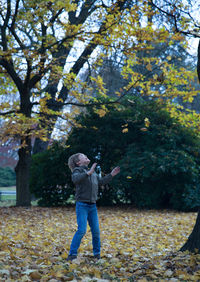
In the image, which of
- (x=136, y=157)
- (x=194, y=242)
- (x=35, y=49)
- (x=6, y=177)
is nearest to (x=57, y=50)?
(x=35, y=49)

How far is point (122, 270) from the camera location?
481 cm

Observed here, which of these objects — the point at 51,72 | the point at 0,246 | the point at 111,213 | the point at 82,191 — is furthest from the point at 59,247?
the point at 51,72

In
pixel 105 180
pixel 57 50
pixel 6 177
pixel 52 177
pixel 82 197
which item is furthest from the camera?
pixel 6 177

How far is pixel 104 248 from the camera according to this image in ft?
→ 20.9

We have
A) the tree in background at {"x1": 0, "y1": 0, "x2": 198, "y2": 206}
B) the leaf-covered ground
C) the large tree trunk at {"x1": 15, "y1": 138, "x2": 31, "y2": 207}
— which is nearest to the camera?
the leaf-covered ground

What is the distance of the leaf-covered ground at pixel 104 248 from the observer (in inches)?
172

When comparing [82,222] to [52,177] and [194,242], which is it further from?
[52,177]

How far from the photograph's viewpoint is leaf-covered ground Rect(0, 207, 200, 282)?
4.36m

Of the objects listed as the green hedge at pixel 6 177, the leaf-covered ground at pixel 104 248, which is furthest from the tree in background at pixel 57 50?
the green hedge at pixel 6 177

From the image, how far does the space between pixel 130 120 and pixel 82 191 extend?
7006 mm

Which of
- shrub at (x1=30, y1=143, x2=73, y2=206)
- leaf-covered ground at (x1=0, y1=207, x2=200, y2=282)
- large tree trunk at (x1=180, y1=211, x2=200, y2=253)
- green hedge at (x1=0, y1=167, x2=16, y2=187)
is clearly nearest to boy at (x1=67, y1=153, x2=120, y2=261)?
leaf-covered ground at (x1=0, y1=207, x2=200, y2=282)

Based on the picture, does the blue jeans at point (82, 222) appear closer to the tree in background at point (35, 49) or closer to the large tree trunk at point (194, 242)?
the large tree trunk at point (194, 242)

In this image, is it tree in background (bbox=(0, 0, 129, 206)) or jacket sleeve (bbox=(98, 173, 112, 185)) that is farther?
tree in background (bbox=(0, 0, 129, 206))

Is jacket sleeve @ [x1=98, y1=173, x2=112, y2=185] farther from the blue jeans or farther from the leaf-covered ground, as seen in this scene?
the leaf-covered ground
